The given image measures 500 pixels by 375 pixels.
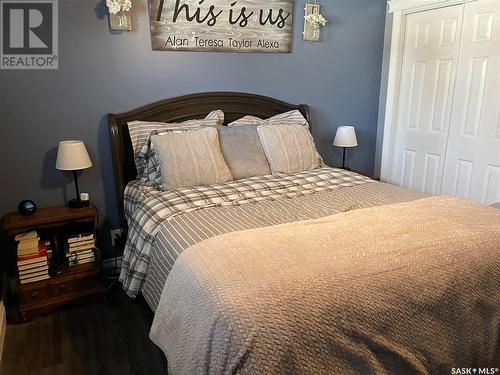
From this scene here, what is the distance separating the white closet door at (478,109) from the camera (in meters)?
2.90

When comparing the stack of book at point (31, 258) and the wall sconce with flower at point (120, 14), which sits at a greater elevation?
the wall sconce with flower at point (120, 14)

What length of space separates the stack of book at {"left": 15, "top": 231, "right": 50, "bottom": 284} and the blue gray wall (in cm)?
37

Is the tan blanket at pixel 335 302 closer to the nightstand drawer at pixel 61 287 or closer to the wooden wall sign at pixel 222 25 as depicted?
the nightstand drawer at pixel 61 287

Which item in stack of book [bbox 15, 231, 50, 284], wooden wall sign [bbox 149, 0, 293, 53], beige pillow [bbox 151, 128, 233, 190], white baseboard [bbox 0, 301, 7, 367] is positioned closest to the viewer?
white baseboard [bbox 0, 301, 7, 367]

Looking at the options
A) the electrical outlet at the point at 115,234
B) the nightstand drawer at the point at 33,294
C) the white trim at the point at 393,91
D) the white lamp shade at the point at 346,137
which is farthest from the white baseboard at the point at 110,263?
the white trim at the point at 393,91

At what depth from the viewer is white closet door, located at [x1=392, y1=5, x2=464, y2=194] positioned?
319 cm

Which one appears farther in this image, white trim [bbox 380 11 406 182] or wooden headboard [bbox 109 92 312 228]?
white trim [bbox 380 11 406 182]

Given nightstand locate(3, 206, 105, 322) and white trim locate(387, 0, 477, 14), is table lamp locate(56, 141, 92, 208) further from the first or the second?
white trim locate(387, 0, 477, 14)

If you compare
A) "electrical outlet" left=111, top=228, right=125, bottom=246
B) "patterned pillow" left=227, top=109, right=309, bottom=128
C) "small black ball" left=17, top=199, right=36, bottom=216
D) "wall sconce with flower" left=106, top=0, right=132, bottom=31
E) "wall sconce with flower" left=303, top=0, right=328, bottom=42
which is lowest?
"electrical outlet" left=111, top=228, right=125, bottom=246

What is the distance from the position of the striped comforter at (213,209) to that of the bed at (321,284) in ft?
0.03

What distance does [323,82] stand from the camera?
339 cm

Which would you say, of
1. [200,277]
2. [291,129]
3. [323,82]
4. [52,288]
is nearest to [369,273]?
[200,277]

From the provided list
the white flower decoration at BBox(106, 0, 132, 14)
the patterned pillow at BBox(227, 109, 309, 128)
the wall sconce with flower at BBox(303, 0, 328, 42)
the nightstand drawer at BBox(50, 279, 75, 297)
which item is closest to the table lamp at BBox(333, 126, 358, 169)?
the patterned pillow at BBox(227, 109, 309, 128)

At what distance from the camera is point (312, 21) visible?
3141mm
